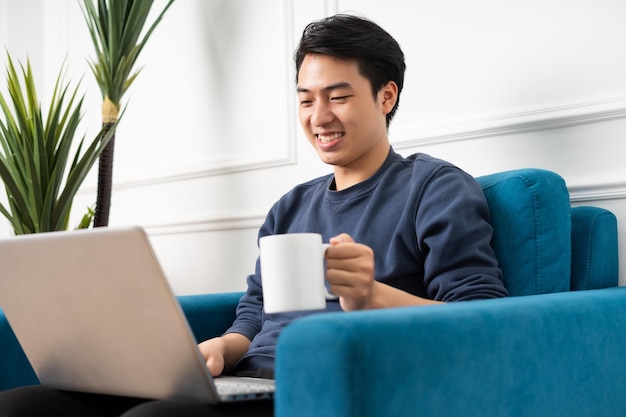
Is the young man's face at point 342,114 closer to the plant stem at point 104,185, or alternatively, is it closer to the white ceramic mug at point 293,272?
the white ceramic mug at point 293,272

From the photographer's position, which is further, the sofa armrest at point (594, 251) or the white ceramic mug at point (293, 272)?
the sofa armrest at point (594, 251)

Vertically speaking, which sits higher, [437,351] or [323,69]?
[323,69]

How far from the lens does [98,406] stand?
4.09 feet

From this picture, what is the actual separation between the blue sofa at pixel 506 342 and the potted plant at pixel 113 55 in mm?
1410

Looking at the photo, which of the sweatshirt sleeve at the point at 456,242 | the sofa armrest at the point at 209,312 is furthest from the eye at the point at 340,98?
the sofa armrest at the point at 209,312

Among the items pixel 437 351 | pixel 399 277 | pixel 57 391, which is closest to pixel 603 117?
pixel 399 277

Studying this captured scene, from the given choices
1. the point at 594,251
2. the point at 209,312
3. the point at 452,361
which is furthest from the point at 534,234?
the point at 209,312

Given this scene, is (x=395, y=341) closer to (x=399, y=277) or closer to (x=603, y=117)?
(x=399, y=277)

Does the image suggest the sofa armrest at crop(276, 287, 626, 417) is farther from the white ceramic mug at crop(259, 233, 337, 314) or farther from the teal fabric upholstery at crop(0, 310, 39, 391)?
the teal fabric upholstery at crop(0, 310, 39, 391)

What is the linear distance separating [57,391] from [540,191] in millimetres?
891

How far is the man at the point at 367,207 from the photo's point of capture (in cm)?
136

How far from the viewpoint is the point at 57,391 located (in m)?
1.25

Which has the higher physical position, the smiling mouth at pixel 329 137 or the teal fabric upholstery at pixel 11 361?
the smiling mouth at pixel 329 137

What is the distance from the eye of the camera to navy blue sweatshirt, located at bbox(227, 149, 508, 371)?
1.37 meters
